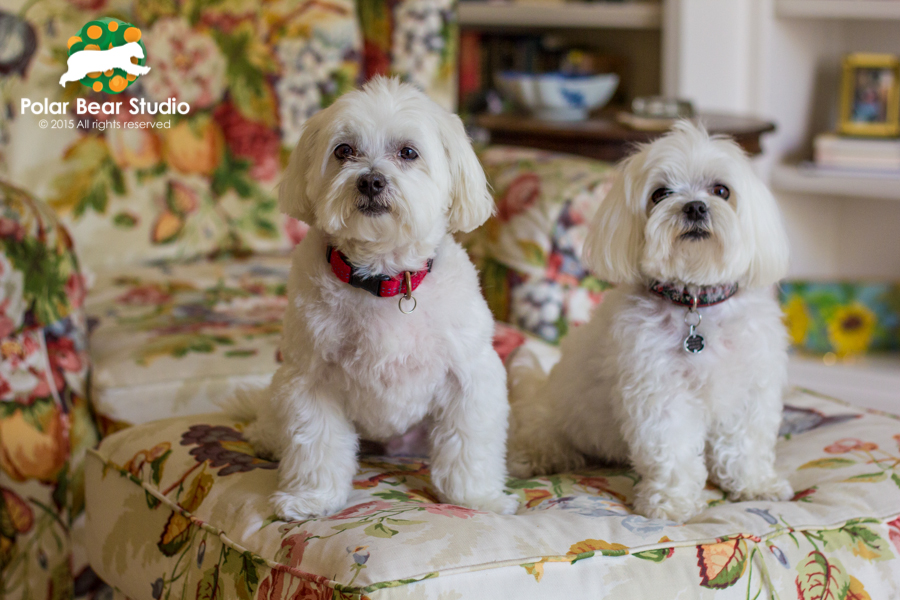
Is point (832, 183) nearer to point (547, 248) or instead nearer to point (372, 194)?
point (547, 248)

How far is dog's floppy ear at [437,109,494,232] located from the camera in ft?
3.66

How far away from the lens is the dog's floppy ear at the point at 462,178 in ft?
3.66

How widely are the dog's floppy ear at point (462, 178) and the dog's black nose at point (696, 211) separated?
0.27 m

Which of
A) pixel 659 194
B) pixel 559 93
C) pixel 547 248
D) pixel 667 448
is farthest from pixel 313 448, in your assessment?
pixel 559 93

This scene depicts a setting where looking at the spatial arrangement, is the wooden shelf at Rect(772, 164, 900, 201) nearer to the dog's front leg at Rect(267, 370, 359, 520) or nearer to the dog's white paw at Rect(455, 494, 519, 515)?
the dog's white paw at Rect(455, 494, 519, 515)

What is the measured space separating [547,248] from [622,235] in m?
0.65

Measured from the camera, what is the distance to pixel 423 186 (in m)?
1.07

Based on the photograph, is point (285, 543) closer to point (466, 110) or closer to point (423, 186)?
point (423, 186)

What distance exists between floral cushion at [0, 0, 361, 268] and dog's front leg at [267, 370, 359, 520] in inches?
47.9

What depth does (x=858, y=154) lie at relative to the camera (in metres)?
Result: 2.38

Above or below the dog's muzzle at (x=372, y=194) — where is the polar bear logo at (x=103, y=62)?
above

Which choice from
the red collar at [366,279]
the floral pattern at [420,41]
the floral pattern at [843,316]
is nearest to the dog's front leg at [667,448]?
the red collar at [366,279]

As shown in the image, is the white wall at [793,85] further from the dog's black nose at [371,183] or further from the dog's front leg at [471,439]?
the dog's black nose at [371,183]

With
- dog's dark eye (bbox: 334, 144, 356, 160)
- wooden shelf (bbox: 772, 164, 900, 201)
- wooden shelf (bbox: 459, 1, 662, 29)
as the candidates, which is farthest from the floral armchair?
wooden shelf (bbox: 772, 164, 900, 201)
